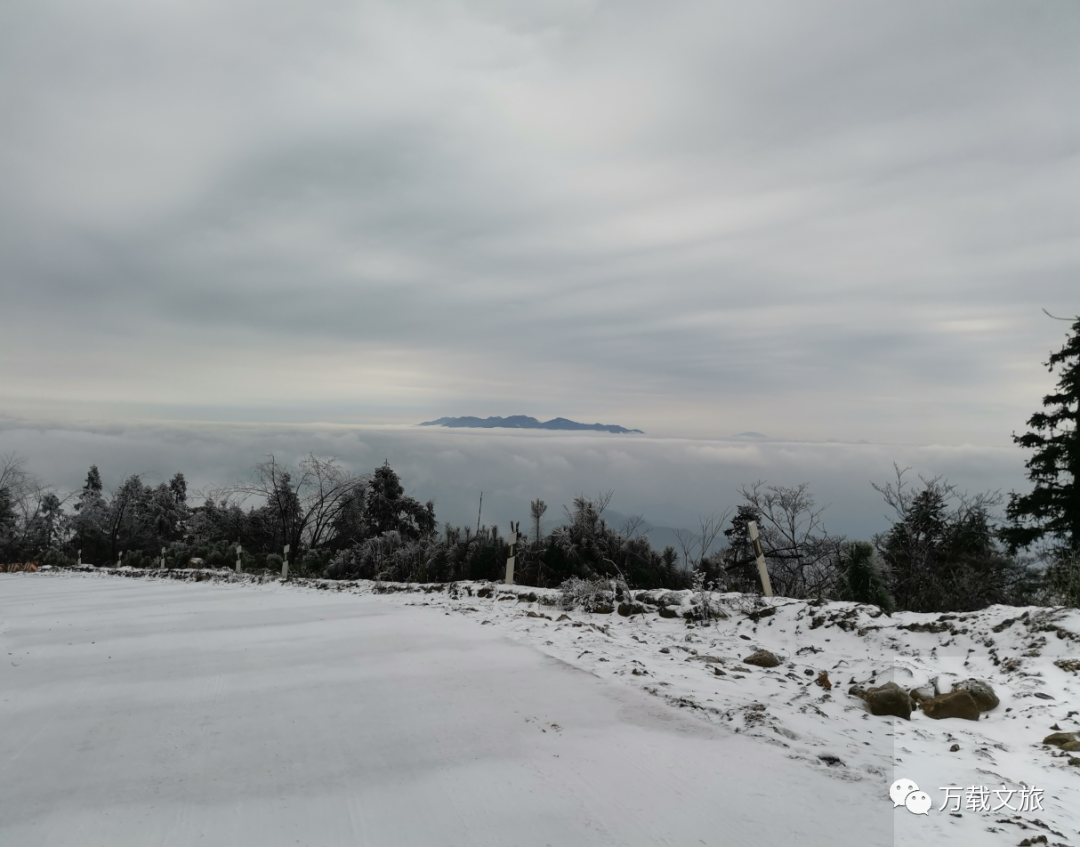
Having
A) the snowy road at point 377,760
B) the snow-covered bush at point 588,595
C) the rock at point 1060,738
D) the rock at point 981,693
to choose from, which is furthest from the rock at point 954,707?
the snow-covered bush at point 588,595

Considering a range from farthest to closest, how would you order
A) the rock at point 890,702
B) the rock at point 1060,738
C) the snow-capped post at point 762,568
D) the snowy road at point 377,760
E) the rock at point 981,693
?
the snow-capped post at point 762,568 < the rock at point 981,693 < the rock at point 890,702 < the rock at point 1060,738 < the snowy road at point 377,760

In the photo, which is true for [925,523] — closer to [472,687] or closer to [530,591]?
[530,591]

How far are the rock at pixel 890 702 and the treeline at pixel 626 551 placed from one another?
394cm

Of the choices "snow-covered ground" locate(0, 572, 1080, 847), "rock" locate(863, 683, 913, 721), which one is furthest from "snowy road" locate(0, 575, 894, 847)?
"rock" locate(863, 683, 913, 721)

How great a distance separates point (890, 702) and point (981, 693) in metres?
0.84

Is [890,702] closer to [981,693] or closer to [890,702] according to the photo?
[890,702]

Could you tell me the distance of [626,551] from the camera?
16.8m

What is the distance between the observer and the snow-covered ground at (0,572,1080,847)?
10.0 ft

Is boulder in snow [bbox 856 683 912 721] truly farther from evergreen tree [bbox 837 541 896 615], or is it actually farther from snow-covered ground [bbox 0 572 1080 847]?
evergreen tree [bbox 837 541 896 615]

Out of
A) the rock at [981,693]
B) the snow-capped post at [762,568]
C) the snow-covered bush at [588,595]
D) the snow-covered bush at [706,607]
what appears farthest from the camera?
the snow-covered bush at [588,595]

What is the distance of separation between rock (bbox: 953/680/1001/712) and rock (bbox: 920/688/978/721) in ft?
0.31

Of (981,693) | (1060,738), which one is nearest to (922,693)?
(981,693)

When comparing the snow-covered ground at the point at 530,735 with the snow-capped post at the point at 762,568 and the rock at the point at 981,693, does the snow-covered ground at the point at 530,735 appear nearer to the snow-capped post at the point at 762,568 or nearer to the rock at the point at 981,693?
the rock at the point at 981,693

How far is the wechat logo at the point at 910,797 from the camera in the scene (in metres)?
3.22
